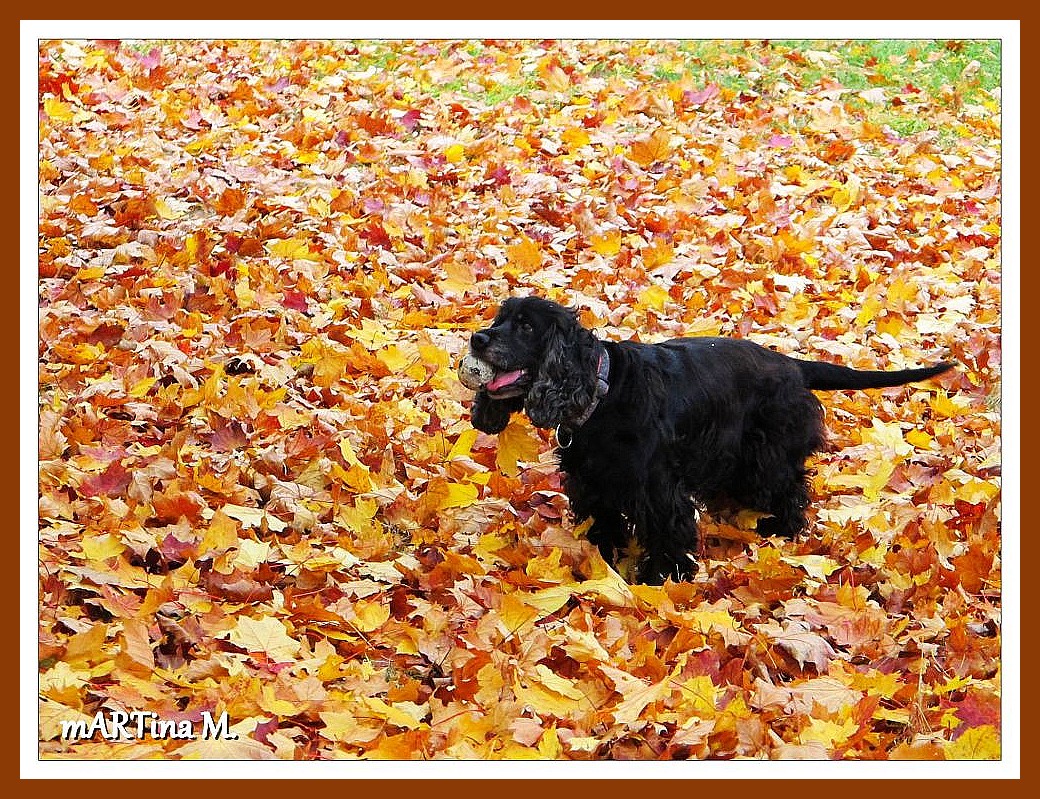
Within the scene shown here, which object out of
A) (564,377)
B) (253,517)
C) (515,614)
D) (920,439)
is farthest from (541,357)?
(920,439)

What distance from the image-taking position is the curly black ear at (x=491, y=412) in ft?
17.9

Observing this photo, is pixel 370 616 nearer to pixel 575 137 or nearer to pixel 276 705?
pixel 276 705

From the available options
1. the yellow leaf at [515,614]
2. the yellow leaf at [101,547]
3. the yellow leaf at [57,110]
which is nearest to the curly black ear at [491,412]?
the yellow leaf at [515,614]

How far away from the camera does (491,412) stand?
18.0 ft

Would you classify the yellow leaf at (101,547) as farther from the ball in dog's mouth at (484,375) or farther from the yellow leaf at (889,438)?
the yellow leaf at (889,438)

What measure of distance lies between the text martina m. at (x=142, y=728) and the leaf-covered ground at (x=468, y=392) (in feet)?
0.09

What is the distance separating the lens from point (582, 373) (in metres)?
5.09

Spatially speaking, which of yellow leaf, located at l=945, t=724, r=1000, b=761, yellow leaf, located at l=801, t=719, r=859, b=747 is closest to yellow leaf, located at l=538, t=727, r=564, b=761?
yellow leaf, located at l=801, t=719, r=859, b=747

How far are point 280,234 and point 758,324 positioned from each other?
3.30m

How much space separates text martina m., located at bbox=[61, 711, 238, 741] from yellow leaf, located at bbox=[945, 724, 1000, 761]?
255 centimetres

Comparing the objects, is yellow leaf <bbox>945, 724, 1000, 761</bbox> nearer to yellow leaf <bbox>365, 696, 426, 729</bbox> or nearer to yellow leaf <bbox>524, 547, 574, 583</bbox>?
yellow leaf <bbox>524, 547, 574, 583</bbox>

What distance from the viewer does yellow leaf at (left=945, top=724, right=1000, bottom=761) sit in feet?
13.9

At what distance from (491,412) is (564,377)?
0.56 meters
